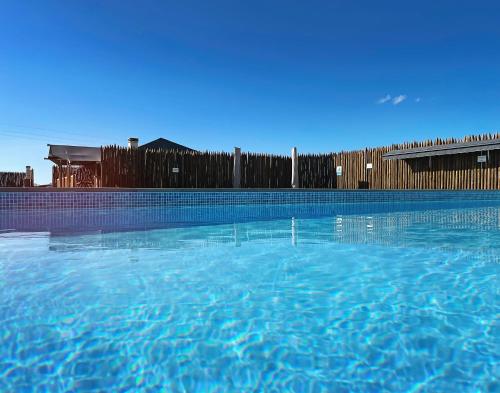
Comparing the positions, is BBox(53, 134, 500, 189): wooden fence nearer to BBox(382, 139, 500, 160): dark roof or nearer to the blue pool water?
BBox(382, 139, 500, 160): dark roof

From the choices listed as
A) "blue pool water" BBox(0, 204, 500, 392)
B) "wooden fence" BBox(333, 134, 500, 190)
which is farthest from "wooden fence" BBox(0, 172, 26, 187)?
"blue pool water" BBox(0, 204, 500, 392)

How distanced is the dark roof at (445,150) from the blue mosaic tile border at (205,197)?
1.31 meters

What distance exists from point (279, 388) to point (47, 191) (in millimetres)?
7786

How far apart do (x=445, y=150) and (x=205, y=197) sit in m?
7.86

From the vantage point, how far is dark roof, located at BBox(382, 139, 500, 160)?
10.1 meters

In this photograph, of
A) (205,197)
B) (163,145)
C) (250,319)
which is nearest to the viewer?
(250,319)

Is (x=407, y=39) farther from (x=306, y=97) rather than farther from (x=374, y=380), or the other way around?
(x=374, y=380)

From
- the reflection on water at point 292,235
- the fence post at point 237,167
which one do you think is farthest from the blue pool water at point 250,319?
the fence post at point 237,167

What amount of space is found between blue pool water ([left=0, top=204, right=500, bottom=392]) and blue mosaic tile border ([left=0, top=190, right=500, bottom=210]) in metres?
4.69

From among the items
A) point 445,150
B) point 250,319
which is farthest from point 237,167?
point 250,319

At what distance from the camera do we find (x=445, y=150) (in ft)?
36.3

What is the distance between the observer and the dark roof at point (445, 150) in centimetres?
1015

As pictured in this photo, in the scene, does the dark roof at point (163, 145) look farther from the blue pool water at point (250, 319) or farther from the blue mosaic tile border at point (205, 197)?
the blue pool water at point (250, 319)

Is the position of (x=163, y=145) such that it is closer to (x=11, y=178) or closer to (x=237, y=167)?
(x=237, y=167)
